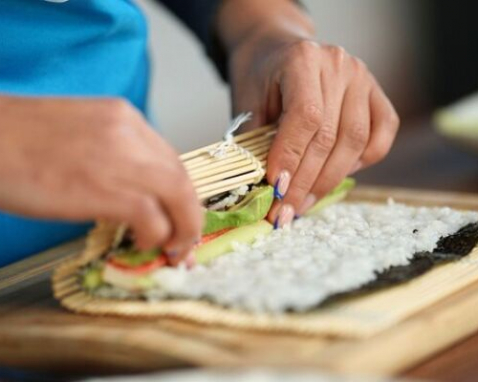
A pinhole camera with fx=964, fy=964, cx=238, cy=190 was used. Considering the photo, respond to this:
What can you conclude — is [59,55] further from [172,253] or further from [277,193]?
[172,253]

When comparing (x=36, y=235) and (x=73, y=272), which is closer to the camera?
(x=73, y=272)

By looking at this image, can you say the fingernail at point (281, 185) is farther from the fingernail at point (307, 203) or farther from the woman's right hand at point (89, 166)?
the woman's right hand at point (89, 166)

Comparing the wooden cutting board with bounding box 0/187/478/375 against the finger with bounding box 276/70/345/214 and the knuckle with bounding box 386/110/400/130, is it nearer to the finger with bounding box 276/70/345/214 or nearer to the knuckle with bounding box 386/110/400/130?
the finger with bounding box 276/70/345/214

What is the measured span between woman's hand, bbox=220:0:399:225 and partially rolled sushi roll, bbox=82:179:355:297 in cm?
5

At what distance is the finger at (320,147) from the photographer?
1.26 meters

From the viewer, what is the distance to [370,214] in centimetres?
125

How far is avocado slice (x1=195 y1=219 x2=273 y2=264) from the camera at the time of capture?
3.45 feet

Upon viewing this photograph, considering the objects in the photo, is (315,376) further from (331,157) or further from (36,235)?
(36,235)

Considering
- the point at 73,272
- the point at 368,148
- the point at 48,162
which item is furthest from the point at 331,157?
the point at 48,162

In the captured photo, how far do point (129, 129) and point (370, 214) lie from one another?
46cm

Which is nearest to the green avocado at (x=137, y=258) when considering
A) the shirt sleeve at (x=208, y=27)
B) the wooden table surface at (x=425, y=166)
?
the shirt sleeve at (x=208, y=27)

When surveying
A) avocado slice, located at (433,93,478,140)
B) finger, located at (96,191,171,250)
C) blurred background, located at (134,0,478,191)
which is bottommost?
blurred background, located at (134,0,478,191)

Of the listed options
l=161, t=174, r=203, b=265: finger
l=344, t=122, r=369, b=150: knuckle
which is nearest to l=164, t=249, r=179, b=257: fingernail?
l=161, t=174, r=203, b=265: finger

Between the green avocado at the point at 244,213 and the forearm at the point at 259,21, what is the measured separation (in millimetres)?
389
